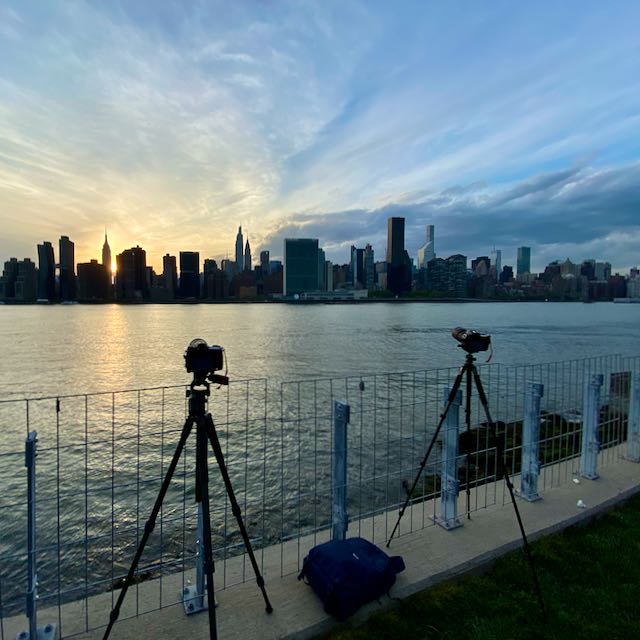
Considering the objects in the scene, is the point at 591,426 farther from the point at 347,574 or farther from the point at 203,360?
the point at 203,360

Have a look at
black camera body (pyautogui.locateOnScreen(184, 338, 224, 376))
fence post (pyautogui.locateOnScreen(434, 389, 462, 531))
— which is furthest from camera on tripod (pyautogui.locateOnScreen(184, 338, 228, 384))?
fence post (pyautogui.locateOnScreen(434, 389, 462, 531))

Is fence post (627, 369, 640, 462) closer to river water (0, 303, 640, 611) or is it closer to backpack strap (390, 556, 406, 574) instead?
river water (0, 303, 640, 611)

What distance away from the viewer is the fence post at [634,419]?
6133 mm

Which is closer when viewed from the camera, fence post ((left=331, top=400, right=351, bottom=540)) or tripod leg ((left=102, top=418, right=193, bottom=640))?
tripod leg ((left=102, top=418, right=193, bottom=640))

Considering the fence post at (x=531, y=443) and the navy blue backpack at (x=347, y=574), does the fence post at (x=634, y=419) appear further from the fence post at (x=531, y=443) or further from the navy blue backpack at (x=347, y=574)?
the navy blue backpack at (x=347, y=574)

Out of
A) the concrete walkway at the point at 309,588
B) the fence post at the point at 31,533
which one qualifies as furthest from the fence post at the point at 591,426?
the fence post at the point at 31,533

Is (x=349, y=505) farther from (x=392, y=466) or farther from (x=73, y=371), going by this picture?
(x=73, y=371)

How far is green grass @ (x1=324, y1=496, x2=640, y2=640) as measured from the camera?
10.5 feet

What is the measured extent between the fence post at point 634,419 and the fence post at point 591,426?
3.19 ft

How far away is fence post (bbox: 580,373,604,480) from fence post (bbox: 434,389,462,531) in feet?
6.74

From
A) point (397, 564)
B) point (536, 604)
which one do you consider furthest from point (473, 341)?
point (536, 604)

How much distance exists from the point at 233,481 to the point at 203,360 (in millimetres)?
8941

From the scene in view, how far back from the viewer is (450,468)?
4473 mm

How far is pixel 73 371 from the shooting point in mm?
31188
